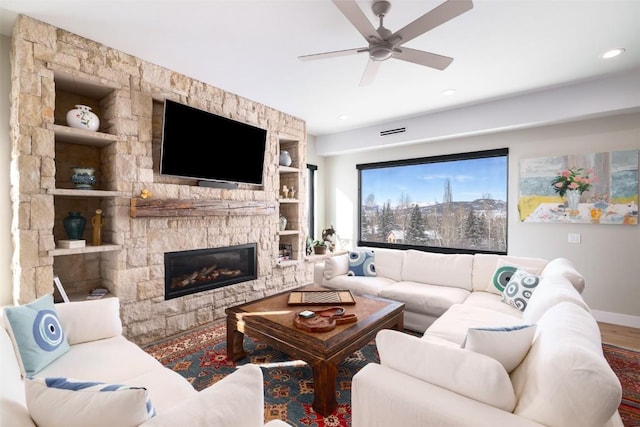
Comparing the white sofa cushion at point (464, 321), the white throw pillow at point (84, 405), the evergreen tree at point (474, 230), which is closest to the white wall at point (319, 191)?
the evergreen tree at point (474, 230)

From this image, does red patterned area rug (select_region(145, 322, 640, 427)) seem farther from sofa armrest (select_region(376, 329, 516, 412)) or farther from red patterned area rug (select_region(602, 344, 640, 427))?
sofa armrest (select_region(376, 329, 516, 412))

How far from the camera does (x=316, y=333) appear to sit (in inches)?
85.4

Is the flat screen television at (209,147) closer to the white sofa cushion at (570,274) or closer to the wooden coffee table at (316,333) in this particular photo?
the wooden coffee table at (316,333)

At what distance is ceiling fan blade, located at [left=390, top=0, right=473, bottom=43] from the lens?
167cm

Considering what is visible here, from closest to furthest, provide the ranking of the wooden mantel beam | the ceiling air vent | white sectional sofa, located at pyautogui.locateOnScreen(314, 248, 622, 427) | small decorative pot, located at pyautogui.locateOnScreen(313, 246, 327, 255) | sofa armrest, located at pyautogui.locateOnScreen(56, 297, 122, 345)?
1. white sectional sofa, located at pyautogui.locateOnScreen(314, 248, 622, 427)
2. sofa armrest, located at pyautogui.locateOnScreen(56, 297, 122, 345)
3. the wooden mantel beam
4. the ceiling air vent
5. small decorative pot, located at pyautogui.locateOnScreen(313, 246, 327, 255)

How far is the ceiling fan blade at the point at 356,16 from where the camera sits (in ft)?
5.61

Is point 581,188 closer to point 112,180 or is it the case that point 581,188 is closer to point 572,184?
point 572,184

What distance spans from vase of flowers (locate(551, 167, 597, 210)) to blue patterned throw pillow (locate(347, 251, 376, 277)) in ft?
8.20

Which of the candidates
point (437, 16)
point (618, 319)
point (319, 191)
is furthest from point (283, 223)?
point (618, 319)

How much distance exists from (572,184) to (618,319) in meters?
1.64

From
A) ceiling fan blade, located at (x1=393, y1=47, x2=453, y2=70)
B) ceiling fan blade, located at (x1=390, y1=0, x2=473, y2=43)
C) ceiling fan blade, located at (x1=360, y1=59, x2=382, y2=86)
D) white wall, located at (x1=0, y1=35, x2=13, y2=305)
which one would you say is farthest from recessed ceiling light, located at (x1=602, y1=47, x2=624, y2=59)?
white wall, located at (x1=0, y1=35, x2=13, y2=305)

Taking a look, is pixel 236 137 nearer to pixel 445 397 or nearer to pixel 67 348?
pixel 67 348

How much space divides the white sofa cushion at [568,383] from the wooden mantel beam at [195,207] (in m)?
3.09

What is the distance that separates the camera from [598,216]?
11.7 ft
